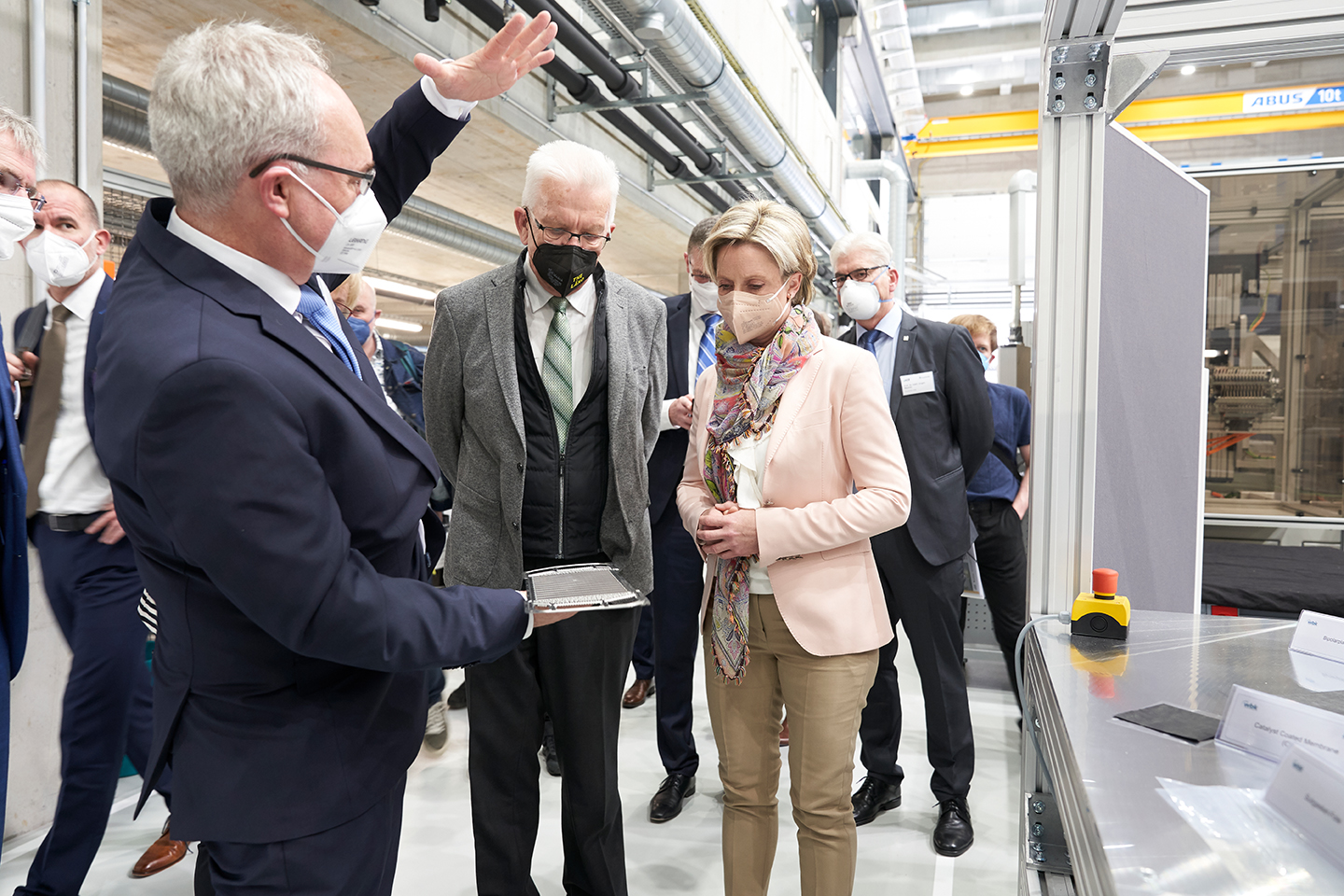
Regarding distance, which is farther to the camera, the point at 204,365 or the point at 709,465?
the point at 709,465

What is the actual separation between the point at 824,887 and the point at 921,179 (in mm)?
13026

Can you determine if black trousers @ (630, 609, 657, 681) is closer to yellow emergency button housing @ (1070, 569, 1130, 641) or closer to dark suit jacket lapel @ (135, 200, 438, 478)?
yellow emergency button housing @ (1070, 569, 1130, 641)

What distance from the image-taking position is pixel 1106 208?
5.20 feet

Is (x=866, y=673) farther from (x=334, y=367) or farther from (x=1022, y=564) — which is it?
(x=1022, y=564)

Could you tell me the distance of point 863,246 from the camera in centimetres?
267

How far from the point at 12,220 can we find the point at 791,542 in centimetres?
172

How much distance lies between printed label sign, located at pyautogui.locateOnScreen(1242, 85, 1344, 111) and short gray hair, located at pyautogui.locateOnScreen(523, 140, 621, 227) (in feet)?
23.7

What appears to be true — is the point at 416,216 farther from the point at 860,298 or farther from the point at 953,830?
the point at 953,830

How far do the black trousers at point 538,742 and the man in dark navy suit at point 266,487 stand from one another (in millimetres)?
693

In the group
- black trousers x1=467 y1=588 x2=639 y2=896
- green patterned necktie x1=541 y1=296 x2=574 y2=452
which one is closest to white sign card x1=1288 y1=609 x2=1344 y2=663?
black trousers x1=467 y1=588 x2=639 y2=896

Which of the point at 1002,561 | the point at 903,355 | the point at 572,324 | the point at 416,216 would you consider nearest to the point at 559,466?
the point at 572,324

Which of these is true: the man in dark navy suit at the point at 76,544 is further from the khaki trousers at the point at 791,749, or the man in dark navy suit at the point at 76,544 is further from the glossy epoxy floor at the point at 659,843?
the khaki trousers at the point at 791,749

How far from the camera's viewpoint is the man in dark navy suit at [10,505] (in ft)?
5.06

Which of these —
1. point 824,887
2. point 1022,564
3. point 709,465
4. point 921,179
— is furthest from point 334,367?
point 921,179
